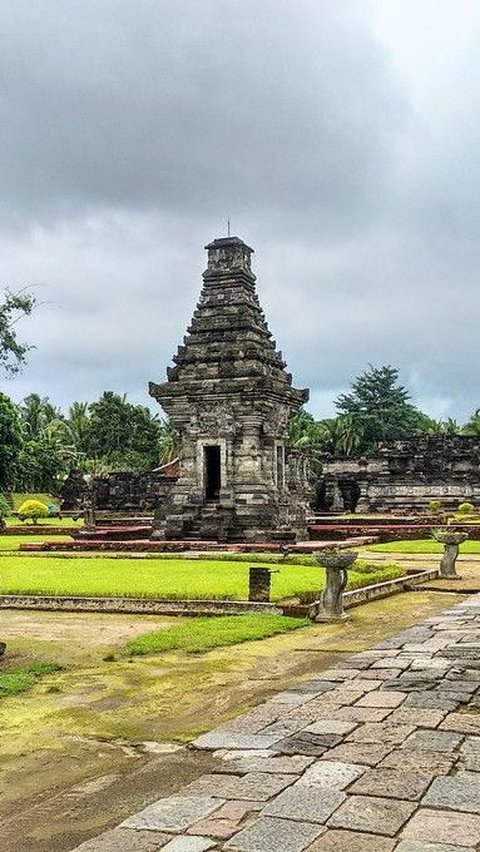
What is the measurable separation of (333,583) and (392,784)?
7580 millimetres

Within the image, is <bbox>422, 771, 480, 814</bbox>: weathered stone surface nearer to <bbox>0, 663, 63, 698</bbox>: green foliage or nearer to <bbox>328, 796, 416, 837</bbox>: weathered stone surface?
<bbox>328, 796, 416, 837</bbox>: weathered stone surface

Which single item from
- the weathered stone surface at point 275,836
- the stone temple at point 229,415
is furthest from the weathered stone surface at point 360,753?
the stone temple at point 229,415

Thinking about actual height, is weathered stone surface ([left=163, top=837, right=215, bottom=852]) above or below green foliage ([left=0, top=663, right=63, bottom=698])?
below

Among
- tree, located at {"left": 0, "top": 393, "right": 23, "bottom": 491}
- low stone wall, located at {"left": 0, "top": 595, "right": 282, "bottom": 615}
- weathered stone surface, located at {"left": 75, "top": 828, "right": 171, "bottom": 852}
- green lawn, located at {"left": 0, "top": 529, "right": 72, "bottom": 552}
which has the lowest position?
weathered stone surface, located at {"left": 75, "top": 828, "right": 171, "bottom": 852}

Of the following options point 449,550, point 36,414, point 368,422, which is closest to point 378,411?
point 368,422

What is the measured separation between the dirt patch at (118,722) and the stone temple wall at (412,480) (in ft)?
106

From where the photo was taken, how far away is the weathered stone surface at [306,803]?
16.2ft

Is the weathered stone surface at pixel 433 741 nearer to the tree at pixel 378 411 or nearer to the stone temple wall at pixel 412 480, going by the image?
the stone temple wall at pixel 412 480

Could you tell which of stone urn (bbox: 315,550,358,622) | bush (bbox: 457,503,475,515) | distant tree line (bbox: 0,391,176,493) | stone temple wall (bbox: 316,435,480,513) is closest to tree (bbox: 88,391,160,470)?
distant tree line (bbox: 0,391,176,493)

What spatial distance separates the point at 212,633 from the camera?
11406mm

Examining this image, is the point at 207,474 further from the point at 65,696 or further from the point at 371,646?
the point at 65,696

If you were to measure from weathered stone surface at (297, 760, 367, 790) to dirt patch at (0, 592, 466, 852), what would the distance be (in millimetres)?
740

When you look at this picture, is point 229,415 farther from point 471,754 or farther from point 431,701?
point 471,754

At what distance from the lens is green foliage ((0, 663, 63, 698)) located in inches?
332
